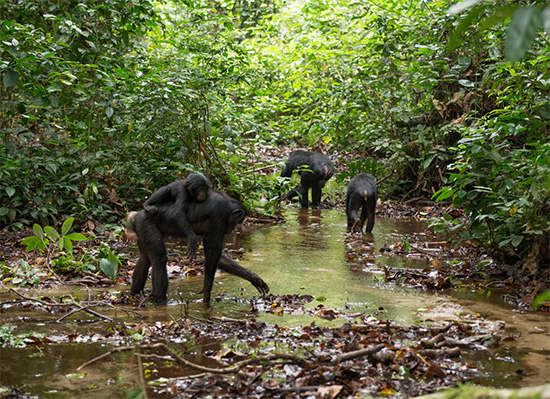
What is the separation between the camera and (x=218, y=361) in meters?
4.13

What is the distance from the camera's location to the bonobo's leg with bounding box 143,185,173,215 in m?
6.17

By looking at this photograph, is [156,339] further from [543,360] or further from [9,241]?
[9,241]

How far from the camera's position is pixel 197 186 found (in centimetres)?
623

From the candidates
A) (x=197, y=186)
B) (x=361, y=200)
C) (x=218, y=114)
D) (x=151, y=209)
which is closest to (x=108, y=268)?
(x=151, y=209)

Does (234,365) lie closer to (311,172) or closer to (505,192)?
(505,192)

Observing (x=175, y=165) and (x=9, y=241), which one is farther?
(x=175, y=165)

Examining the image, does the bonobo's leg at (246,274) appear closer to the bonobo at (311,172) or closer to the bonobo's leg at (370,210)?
the bonobo's leg at (370,210)

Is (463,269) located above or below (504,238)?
below

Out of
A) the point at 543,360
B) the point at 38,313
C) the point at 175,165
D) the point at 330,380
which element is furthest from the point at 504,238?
the point at 175,165

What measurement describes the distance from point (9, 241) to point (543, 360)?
753 cm

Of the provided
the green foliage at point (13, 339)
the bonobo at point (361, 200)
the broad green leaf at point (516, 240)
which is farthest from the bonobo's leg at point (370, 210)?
the green foliage at point (13, 339)

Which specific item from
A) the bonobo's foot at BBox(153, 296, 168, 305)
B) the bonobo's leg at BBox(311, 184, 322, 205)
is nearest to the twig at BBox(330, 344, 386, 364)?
the bonobo's foot at BBox(153, 296, 168, 305)

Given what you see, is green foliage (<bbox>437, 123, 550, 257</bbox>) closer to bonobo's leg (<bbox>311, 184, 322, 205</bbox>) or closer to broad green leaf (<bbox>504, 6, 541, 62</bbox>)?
broad green leaf (<bbox>504, 6, 541, 62</bbox>)

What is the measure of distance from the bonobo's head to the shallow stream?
1.15 m
